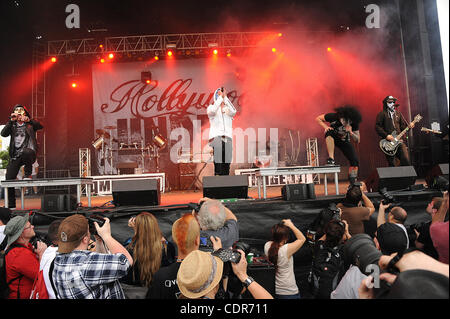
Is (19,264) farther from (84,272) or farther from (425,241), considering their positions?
(425,241)

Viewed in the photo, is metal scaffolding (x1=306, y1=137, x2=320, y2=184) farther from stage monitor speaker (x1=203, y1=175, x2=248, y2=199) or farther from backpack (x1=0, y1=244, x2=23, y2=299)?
backpack (x1=0, y1=244, x2=23, y2=299)

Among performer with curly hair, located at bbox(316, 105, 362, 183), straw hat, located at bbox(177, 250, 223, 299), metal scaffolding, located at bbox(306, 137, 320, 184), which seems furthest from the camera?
metal scaffolding, located at bbox(306, 137, 320, 184)

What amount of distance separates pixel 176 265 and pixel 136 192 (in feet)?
9.04

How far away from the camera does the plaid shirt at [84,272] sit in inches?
79.0

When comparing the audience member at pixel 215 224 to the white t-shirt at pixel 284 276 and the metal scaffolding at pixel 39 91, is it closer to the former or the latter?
the white t-shirt at pixel 284 276

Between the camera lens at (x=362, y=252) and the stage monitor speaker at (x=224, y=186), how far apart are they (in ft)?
9.28

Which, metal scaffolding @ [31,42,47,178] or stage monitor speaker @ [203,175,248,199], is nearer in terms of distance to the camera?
stage monitor speaker @ [203,175,248,199]

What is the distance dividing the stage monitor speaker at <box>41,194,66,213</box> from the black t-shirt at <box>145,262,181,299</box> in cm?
295

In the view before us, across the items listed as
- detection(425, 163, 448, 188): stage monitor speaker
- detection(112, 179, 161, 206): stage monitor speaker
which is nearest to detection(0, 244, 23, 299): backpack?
detection(112, 179, 161, 206): stage monitor speaker

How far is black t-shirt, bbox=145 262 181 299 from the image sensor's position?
208 cm

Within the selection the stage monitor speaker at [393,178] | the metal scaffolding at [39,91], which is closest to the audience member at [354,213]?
the stage monitor speaker at [393,178]

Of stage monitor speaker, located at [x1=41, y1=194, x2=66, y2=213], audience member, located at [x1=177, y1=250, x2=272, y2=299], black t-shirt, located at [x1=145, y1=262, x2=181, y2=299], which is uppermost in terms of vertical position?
stage monitor speaker, located at [x1=41, y1=194, x2=66, y2=213]
